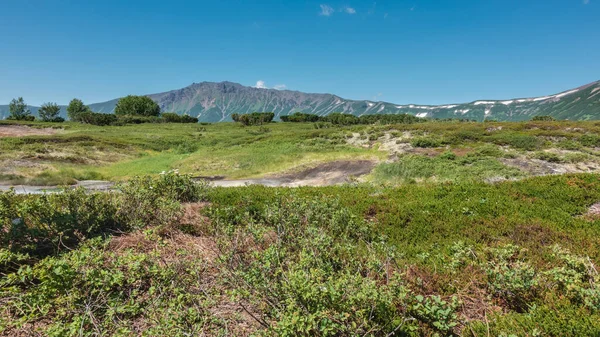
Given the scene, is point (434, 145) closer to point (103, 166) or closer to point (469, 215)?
point (469, 215)

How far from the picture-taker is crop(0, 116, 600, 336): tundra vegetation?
3.94 metres

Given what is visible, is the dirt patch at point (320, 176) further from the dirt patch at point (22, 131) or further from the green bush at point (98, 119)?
the green bush at point (98, 119)

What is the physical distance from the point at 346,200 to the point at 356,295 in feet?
24.6

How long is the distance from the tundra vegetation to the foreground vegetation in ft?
0.11

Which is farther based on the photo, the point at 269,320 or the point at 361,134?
the point at 361,134

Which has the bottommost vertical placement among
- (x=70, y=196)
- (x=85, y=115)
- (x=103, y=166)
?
(x=103, y=166)

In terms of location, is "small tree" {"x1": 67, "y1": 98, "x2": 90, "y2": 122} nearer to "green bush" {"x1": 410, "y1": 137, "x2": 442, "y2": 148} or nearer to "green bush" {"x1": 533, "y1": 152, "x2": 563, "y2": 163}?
"green bush" {"x1": 410, "y1": 137, "x2": 442, "y2": 148}

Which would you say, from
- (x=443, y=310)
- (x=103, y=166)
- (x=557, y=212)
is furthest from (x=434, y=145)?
(x=103, y=166)

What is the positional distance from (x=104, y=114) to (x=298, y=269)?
113 m

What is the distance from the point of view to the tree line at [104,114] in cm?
9606

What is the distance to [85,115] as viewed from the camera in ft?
317

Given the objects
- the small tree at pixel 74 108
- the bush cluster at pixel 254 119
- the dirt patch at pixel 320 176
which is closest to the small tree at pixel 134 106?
the small tree at pixel 74 108

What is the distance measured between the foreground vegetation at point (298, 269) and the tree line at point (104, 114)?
10367 centimetres

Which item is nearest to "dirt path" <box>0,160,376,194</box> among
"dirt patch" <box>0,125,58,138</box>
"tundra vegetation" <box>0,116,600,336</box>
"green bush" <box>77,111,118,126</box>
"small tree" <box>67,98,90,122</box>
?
"tundra vegetation" <box>0,116,600,336</box>
